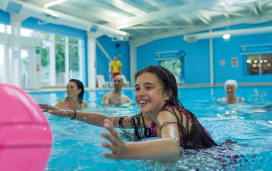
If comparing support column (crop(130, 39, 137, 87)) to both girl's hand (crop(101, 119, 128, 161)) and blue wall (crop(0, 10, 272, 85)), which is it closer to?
blue wall (crop(0, 10, 272, 85))

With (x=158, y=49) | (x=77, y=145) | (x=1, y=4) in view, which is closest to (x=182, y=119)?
(x=77, y=145)

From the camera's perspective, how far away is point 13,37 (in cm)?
1112

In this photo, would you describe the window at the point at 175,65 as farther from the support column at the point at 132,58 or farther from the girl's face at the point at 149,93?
the girl's face at the point at 149,93

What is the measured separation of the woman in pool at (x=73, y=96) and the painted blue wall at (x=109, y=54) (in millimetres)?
12419

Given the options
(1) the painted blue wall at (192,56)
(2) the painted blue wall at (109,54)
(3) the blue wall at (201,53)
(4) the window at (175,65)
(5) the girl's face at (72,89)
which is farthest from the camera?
(4) the window at (175,65)

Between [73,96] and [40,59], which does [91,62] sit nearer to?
[40,59]

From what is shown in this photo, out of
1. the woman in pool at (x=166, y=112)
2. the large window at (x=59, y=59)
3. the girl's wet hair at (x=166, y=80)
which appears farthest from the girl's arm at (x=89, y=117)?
the large window at (x=59, y=59)

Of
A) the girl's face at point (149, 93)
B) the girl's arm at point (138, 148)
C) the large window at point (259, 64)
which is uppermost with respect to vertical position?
the large window at point (259, 64)

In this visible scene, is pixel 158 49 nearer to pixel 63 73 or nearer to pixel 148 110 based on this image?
pixel 63 73

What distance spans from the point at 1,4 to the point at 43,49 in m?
5.95

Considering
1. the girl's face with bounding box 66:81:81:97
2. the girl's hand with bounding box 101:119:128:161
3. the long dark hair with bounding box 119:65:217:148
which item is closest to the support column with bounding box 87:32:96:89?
the girl's face with bounding box 66:81:81:97

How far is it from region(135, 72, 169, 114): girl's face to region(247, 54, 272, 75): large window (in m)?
A: 16.7

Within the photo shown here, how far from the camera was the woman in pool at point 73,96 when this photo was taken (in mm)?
4464

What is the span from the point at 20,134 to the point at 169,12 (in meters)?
11.9
